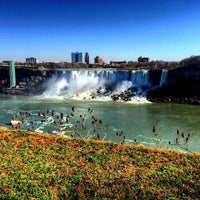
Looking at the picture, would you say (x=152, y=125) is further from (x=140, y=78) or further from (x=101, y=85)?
(x=101, y=85)

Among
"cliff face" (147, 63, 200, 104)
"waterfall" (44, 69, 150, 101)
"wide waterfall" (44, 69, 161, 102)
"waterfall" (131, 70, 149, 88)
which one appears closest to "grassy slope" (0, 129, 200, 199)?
"cliff face" (147, 63, 200, 104)

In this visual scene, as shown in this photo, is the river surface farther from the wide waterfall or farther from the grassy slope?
the wide waterfall

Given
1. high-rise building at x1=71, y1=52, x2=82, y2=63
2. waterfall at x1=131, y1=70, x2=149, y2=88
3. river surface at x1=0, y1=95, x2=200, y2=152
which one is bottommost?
river surface at x1=0, y1=95, x2=200, y2=152

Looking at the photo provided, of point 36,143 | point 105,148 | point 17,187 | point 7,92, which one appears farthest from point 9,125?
point 7,92

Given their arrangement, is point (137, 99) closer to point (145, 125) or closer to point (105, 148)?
point (145, 125)

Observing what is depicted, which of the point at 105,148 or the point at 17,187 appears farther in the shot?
the point at 105,148

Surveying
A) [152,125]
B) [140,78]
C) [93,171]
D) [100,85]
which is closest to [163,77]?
[140,78]
